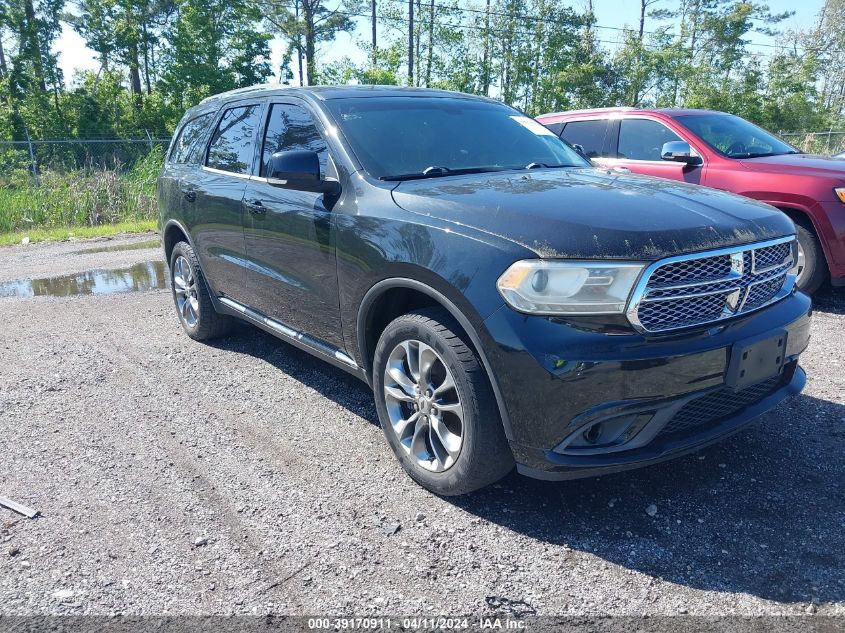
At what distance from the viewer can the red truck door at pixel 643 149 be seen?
6.89 meters

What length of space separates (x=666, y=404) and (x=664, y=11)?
49.5 m

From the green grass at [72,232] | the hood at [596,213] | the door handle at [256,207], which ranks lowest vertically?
the green grass at [72,232]

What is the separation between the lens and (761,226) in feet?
9.43

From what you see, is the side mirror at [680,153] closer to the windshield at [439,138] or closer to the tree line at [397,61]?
the windshield at [439,138]

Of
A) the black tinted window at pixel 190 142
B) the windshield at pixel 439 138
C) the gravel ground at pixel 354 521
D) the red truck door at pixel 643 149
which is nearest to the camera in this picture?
the gravel ground at pixel 354 521

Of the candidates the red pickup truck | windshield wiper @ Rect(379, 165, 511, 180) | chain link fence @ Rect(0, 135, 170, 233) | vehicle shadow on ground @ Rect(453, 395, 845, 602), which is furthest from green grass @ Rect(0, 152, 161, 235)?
vehicle shadow on ground @ Rect(453, 395, 845, 602)

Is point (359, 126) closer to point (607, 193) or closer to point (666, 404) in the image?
point (607, 193)

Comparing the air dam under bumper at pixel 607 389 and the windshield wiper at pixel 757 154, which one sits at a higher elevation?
the windshield wiper at pixel 757 154

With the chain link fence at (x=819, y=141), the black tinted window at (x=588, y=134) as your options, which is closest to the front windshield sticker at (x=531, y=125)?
the black tinted window at (x=588, y=134)

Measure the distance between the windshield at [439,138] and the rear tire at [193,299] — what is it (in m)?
2.13

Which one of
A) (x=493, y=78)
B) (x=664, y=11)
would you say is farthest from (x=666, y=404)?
(x=664, y=11)

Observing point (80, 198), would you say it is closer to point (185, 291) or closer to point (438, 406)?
point (185, 291)

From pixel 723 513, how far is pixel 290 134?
3.14 m

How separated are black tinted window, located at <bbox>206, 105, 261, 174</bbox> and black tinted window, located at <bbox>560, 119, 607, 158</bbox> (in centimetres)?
428
